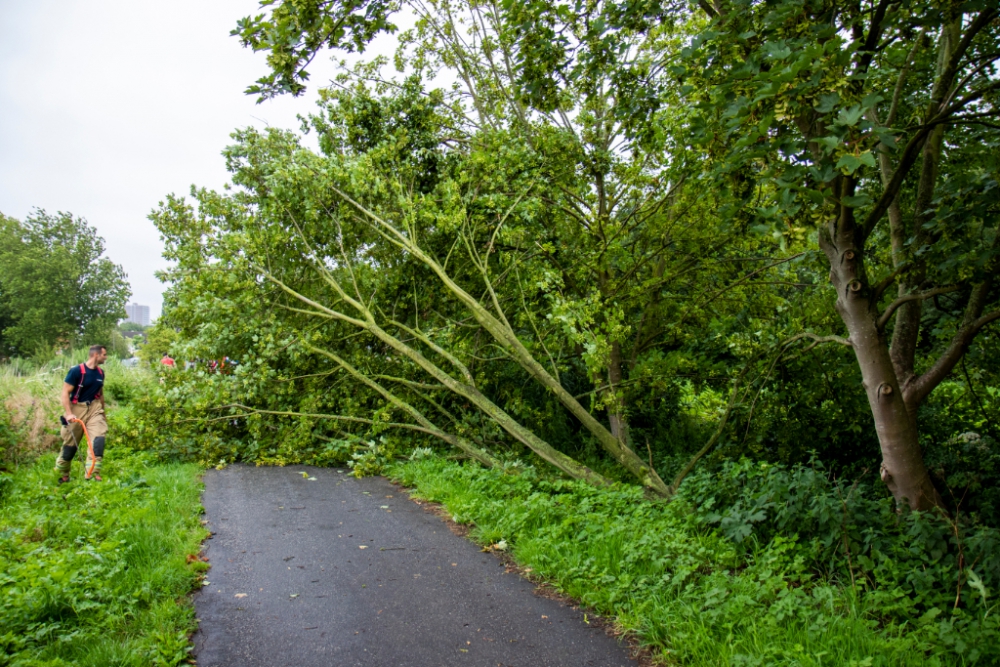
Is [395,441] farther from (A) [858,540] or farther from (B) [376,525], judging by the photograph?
(A) [858,540]

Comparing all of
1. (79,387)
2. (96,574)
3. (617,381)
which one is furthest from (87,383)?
(617,381)

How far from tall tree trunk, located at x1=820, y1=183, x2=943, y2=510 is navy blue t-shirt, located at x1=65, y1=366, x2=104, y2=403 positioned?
835cm

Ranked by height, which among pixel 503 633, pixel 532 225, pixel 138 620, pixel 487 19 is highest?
pixel 487 19

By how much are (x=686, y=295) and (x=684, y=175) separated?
181 cm

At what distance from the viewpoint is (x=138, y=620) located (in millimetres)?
3625

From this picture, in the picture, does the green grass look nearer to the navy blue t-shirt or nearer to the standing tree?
the navy blue t-shirt

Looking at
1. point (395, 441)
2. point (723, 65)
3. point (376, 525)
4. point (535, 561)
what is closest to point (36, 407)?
point (395, 441)

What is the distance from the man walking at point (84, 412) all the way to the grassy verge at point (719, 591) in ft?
16.2

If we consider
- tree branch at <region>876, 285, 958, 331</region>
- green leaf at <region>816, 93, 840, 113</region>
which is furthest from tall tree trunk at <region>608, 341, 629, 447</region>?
green leaf at <region>816, 93, 840, 113</region>

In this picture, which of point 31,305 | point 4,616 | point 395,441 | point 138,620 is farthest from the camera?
point 31,305

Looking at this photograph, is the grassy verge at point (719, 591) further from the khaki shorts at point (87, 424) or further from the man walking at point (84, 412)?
the khaki shorts at point (87, 424)

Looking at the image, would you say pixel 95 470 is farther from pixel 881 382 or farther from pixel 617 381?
pixel 881 382

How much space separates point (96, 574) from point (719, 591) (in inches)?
156

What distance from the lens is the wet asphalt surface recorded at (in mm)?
3449
